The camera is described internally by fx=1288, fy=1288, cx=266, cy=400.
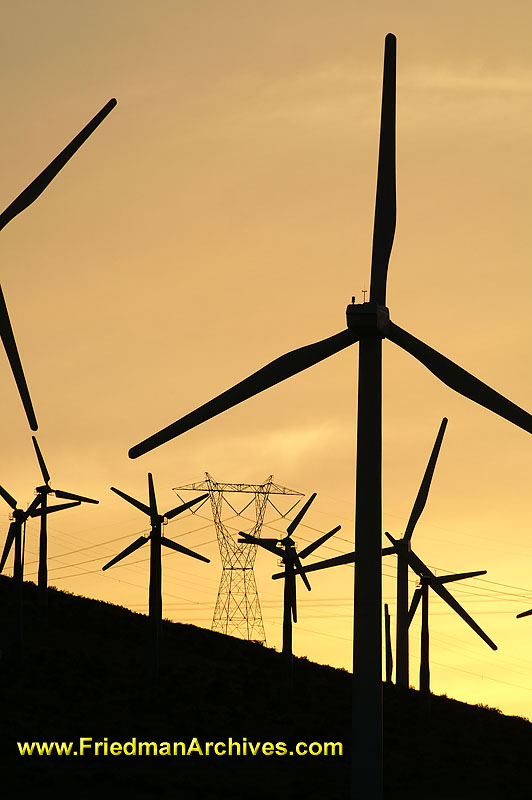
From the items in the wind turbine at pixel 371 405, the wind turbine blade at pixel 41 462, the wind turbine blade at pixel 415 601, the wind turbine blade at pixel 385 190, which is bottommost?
the wind turbine at pixel 371 405

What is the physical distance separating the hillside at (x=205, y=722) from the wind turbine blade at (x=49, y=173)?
34.3 meters

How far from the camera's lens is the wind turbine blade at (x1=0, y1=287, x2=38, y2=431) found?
1719 inches

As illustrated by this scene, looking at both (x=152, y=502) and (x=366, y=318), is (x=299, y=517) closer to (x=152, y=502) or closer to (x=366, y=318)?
(x=152, y=502)

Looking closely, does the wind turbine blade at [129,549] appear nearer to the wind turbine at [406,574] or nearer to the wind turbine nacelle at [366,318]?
the wind turbine at [406,574]

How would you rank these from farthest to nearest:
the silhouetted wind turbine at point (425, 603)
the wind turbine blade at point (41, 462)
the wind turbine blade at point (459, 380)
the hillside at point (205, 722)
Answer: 1. the wind turbine blade at point (41, 462)
2. the silhouetted wind turbine at point (425, 603)
3. the hillside at point (205, 722)
4. the wind turbine blade at point (459, 380)

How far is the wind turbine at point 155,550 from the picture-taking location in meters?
101

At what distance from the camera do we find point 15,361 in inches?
1786

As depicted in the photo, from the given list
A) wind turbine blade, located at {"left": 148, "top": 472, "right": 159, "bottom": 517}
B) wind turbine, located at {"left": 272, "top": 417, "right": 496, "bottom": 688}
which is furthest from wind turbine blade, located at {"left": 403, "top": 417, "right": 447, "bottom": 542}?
wind turbine blade, located at {"left": 148, "top": 472, "right": 159, "bottom": 517}

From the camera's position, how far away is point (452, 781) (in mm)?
79938

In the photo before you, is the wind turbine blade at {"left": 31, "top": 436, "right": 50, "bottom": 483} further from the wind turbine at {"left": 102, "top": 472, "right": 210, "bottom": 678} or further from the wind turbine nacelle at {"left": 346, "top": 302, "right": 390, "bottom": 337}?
the wind turbine nacelle at {"left": 346, "top": 302, "right": 390, "bottom": 337}

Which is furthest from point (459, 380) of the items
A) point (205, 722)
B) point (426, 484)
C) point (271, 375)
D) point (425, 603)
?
point (425, 603)

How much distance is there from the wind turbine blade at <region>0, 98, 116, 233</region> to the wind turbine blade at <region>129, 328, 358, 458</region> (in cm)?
1159

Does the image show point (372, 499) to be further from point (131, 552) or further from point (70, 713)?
point (131, 552)

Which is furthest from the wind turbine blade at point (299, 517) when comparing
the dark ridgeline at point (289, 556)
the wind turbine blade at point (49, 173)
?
the wind turbine blade at point (49, 173)
